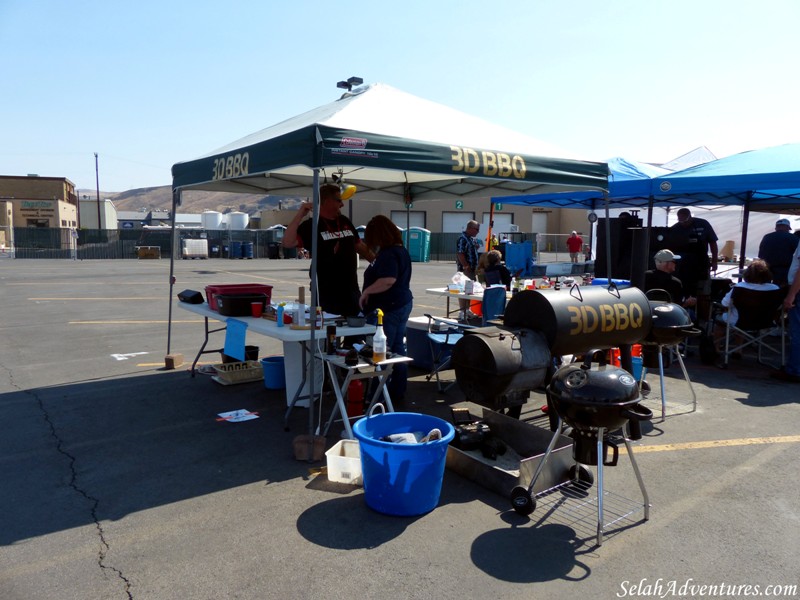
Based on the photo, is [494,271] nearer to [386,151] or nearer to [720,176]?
[720,176]

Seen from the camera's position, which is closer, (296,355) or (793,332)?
(296,355)

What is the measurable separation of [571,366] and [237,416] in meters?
3.25

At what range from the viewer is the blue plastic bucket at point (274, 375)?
237 inches

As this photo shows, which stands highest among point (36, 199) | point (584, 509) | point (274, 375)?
point (36, 199)

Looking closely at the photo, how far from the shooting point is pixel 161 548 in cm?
308

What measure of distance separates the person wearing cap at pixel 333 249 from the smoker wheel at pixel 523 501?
8.88 ft

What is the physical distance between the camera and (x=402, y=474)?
11.0ft

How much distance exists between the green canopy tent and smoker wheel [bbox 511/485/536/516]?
1.99 meters

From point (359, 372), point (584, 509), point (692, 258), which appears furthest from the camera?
point (692, 258)

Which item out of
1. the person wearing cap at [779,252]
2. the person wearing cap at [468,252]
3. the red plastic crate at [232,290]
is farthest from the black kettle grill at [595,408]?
the person wearing cap at [779,252]

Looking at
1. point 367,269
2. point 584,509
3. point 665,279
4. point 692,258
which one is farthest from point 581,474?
point 692,258

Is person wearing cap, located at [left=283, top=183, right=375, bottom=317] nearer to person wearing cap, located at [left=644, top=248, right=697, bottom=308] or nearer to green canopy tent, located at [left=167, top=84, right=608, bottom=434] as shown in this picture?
green canopy tent, located at [left=167, top=84, right=608, bottom=434]

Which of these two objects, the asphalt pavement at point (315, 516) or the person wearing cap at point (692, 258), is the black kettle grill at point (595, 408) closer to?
the asphalt pavement at point (315, 516)

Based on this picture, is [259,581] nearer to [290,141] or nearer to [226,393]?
[290,141]
